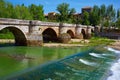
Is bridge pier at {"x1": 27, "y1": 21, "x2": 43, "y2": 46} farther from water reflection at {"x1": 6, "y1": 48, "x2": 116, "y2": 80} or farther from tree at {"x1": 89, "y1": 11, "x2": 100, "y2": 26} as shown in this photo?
tree at {"x1": 89, "y1": 11, "x2": 100, "y2": 26}

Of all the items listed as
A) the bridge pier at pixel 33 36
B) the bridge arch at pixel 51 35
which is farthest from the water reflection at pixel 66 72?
the bridge arch at pixel 51 35

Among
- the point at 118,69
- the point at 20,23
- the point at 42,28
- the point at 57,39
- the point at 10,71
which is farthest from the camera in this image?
the point at 57,39

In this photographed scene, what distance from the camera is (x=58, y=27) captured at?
51.1 metres

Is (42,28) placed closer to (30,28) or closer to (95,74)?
(30,28)

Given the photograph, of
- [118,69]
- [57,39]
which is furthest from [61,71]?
[57,39]

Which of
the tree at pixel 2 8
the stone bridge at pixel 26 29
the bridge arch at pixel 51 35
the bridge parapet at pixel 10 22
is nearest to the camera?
the bridge parapet at pixel 10 22

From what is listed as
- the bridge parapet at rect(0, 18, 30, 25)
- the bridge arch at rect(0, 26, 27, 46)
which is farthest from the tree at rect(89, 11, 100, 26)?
the bridge parapet at rect(0, 18, 30, 25)

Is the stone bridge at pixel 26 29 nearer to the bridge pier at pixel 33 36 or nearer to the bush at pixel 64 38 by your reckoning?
the bridge pier at pixel 33 36

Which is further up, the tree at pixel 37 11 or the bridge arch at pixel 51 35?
the tree at pixel 37 11

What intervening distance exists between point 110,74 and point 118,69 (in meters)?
3.24

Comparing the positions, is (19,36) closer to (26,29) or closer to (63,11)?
(26,29)

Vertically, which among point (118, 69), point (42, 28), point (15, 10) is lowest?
point (118, 69)

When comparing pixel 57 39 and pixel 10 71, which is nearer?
pixel 10 71

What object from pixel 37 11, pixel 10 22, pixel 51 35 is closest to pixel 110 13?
pixel 37 11
